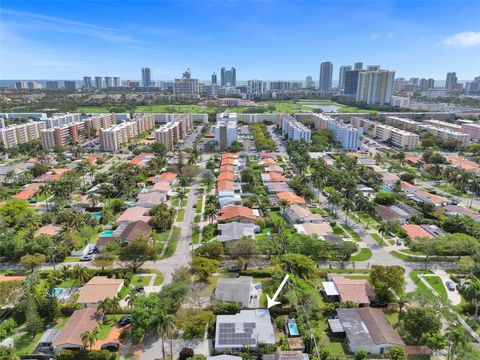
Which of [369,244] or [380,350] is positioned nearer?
[380,350]

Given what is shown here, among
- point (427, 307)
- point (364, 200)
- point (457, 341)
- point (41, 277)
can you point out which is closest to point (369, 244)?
point (364, 200)

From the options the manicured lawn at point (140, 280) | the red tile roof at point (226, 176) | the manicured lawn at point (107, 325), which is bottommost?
the manicured lawn at point (107, 325)

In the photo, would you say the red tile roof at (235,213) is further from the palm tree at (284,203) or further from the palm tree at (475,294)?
the palm tree at (475,294)

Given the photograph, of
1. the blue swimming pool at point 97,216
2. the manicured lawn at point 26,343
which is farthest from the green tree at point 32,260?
the blue swimming pool at point 97,216

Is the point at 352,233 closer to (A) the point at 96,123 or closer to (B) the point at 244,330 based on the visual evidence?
(B) the point at 244,330

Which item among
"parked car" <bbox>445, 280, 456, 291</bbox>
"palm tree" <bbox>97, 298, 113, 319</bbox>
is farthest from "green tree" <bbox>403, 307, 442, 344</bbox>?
"palm tree" <bbox>97, 298, 113, 319</bbox>

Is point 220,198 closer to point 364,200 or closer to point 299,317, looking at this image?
point 364,200
